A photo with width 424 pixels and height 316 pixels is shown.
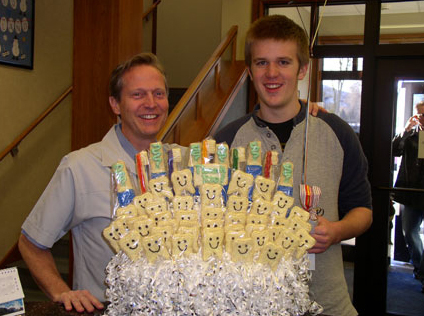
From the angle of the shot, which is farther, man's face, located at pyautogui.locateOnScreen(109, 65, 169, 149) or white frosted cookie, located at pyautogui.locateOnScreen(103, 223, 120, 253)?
man's face, located at pyautogui.locateOnScreen(109, 65, 169, 149)

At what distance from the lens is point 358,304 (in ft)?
15.2

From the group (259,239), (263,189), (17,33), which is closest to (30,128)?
(17,33)

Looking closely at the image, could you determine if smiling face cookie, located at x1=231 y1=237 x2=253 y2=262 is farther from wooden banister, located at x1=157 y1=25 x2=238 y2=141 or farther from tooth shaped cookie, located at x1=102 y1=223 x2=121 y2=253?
wooden banister, located at x1=157 y1=25 x2=238 y2=141

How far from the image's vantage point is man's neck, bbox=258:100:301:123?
167cm

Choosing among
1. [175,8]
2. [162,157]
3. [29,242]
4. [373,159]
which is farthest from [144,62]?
[175,8]

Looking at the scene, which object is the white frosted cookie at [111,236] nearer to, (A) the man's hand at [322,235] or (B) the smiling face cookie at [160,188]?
(B) the smiling face cookie at [160,188]

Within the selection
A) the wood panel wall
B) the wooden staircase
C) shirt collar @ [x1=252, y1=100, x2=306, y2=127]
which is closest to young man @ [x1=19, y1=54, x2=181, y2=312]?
shirt collar @ [x1=252, y1=100, x2=306, y2=127]

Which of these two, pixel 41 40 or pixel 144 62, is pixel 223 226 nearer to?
pixel 144 62

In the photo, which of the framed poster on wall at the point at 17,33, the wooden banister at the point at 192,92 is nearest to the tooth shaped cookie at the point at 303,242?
the wooden banister at the point at 192,92

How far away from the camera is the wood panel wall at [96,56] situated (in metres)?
2.92

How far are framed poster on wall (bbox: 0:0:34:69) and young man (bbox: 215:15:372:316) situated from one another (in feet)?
12.4

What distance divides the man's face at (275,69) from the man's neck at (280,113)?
0.10m

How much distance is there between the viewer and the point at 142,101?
168 cm

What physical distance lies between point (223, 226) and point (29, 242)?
2.72 feet
